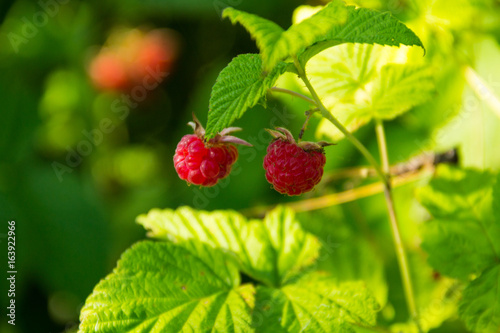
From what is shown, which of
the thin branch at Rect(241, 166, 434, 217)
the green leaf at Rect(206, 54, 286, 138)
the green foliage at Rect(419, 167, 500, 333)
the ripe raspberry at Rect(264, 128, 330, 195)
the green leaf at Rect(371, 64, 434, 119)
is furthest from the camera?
the thin branch at Rect(241, 166, 434, 217)

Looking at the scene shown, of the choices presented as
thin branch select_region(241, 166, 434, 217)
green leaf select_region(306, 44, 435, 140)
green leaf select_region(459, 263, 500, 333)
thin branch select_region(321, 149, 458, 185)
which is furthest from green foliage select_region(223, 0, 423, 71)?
thin branch select_region(241, 166, 434, 217)

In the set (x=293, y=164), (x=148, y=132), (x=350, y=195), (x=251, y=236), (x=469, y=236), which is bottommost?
(x=469, y=236)

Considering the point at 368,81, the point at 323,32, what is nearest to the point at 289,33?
the point at 323,32

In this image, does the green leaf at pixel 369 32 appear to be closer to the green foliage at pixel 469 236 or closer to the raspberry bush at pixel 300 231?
the raspberry bush at pixel 300 231

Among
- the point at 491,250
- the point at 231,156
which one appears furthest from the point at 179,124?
the point at 491,250

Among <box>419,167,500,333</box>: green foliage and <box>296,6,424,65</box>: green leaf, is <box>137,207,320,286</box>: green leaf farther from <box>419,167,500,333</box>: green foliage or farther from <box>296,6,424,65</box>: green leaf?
<box>296,6,424,65</box>: green leaf

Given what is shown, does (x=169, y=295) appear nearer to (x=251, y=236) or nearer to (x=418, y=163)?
(x=251, y=236)

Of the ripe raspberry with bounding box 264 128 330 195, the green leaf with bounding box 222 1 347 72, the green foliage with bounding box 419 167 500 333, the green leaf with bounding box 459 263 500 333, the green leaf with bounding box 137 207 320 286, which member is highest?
the green leaf with bounding box 222 1 347 72

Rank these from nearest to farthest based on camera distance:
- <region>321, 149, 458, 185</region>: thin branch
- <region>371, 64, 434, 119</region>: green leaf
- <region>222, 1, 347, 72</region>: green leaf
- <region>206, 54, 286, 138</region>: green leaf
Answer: <region>222, 1, 347, 72</region>: green leaf
<region>206, 54, 286, 138</region>: green leaf
<region>371, 64, 434, 119</region>: green leaf
<region>321, 149, 458, 185</region>: thin branch
